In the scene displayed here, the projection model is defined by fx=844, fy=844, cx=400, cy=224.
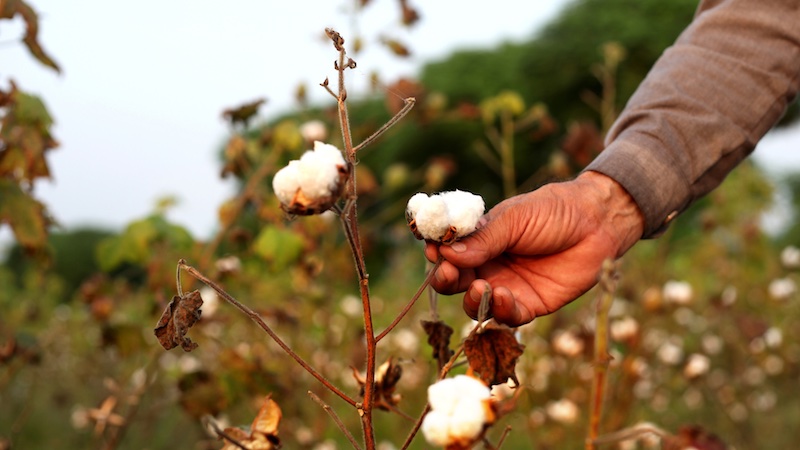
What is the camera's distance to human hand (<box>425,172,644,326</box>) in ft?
2.98

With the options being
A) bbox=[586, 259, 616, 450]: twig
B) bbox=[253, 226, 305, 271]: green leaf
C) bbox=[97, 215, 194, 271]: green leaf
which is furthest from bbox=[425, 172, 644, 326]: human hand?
bbox=[97, 215, 194, 271]: green leaf

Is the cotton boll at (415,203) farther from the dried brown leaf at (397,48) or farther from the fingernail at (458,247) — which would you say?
the dried brown leaf at (397,48)

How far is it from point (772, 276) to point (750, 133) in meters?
4.50

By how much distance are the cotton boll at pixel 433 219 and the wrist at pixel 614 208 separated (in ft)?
1.42

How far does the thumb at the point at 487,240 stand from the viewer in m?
0.84

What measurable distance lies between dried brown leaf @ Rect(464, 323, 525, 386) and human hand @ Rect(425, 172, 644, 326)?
0.48 ft

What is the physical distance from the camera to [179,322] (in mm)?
789

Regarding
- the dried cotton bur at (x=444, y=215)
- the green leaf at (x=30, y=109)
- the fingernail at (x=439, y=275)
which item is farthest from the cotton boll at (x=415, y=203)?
the green leaf at (x=30, y=109)

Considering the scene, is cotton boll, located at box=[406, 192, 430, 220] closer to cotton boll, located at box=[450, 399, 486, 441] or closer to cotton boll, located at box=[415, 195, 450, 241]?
cotton boll, located at box=[415, 195, 450, 241]

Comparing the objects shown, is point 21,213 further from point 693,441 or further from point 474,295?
point 693,441

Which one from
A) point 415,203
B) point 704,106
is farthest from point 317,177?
point 704,106

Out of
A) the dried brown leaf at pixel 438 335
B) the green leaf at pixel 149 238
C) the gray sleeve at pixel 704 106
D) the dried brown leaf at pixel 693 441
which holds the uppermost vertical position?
the green leaf at pixel 149 238

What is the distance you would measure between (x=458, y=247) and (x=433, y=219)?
0.24ft

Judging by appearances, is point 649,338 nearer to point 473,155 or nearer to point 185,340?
point 185,340
